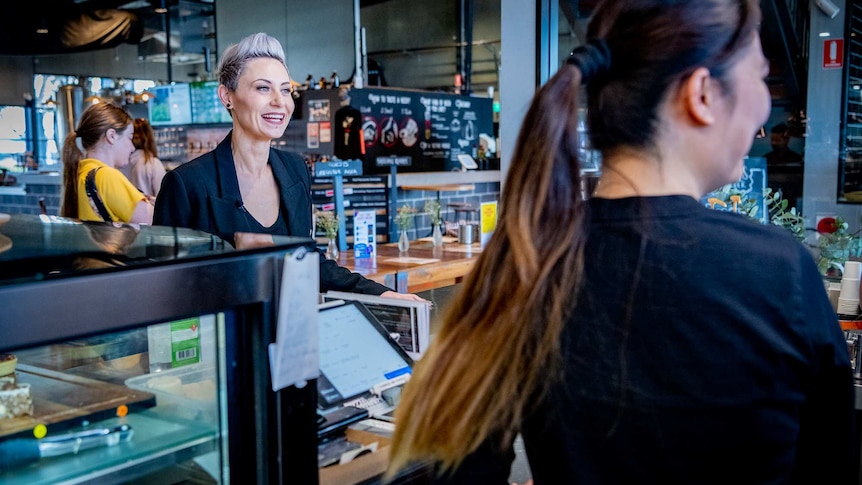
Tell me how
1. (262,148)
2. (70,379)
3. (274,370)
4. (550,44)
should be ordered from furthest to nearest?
(550,44) < (262,148) < (70,379) < (274,370)

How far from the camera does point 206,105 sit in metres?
9.70

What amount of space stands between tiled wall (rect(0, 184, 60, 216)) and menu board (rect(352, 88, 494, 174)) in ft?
10.8

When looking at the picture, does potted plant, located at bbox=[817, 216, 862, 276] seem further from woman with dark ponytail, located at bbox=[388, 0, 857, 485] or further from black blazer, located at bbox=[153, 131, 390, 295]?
woman with dark ponytail, located at bbox=[388, 0, 857, 485]

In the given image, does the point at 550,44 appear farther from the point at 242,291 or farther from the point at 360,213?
the point at 242,291

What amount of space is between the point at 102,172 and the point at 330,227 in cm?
166

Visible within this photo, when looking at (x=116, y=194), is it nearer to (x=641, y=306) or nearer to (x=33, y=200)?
(x=641, y=306)

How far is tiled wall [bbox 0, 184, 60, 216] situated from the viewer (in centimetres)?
862

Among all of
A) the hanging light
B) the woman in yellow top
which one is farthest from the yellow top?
the hanging light

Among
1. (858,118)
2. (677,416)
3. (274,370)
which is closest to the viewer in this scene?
(677,416)

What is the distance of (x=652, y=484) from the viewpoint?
2.95ft

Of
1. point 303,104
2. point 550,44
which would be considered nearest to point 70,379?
point 550,44

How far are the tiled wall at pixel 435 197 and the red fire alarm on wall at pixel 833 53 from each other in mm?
2999

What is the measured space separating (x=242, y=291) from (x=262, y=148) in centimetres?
154

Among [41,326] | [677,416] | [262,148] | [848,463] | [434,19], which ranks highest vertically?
[434,19]
